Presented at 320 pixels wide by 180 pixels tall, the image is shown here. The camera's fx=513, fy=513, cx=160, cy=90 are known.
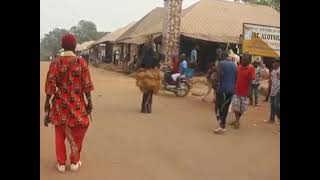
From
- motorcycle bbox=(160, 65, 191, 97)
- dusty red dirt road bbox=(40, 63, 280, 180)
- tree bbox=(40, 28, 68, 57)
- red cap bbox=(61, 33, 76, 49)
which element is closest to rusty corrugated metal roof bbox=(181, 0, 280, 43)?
motorcycle bbox=(160, 65, 191, 97)

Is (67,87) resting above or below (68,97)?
above

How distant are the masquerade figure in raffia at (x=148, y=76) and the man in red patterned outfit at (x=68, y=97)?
5.32 m

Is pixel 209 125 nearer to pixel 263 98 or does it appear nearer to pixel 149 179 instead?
pixel 149 179

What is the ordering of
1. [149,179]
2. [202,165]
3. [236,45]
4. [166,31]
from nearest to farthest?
[149,179] < [202,165] < [166,31] < [236,45]

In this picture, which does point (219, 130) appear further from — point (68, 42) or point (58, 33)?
point (58, 33)

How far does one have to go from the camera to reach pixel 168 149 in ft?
25.6

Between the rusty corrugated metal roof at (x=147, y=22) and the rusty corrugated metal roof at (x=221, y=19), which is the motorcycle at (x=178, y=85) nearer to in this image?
the rusty corrugated metal roof at (x=221, y=19)

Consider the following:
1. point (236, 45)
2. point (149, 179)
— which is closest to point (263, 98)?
point (236, 45)

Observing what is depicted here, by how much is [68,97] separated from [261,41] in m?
8.02

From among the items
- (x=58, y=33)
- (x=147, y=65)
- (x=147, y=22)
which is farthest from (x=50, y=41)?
(x=147, y=65)

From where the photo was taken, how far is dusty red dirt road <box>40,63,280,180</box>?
6.42 m

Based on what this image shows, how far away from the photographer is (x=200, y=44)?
27.2 m
